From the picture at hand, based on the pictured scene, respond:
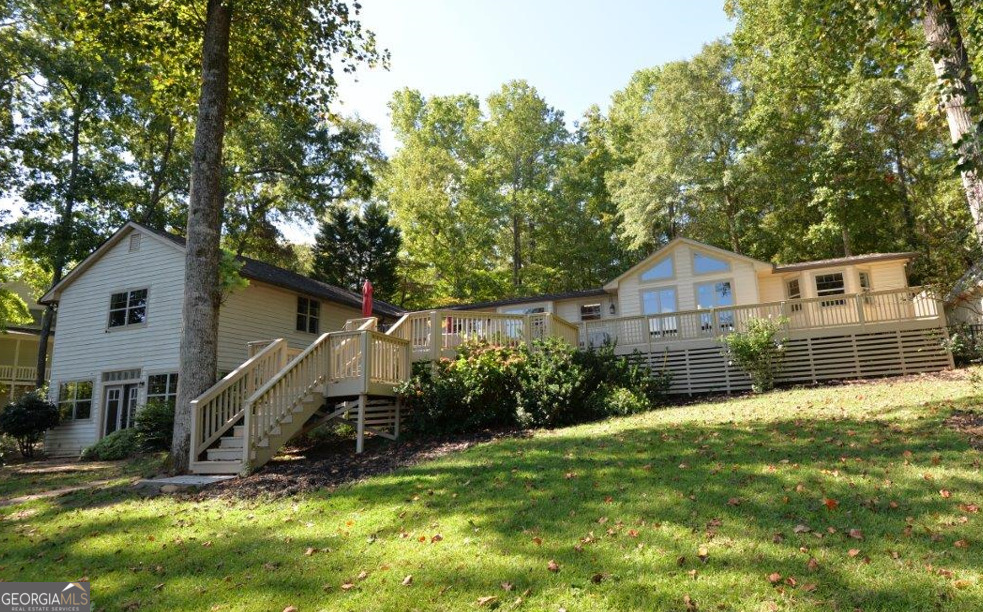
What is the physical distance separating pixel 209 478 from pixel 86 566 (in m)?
3.33

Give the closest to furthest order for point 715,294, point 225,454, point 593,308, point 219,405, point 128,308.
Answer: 1. point 225,454
2. point 219,405
3. point 128,308
4. point 715,294
5. point 593,308

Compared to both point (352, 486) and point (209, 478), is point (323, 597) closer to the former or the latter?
point (352, 486)

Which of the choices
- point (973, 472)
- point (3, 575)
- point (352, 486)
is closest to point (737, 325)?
point (973, 472)

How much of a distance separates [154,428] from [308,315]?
6.45 meters

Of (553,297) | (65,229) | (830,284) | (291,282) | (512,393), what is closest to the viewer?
(512,393)

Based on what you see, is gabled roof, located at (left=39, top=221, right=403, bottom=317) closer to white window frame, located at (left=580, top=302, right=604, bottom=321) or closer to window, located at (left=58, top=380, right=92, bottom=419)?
window, located at (left=58, top=380, right=92, bottom=419)

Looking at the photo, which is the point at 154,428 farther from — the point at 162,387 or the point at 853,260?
the point at 853,260

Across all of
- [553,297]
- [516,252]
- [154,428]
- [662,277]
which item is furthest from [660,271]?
[154,428]

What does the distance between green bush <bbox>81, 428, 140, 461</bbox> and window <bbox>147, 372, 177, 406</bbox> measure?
4.55 feet

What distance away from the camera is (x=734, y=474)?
6004 mm

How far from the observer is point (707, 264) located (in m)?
19.6

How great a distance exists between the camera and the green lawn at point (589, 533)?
3807mm

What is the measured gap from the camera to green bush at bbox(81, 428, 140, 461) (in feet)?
46.5

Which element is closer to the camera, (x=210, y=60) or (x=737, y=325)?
(x=210, y=60)
